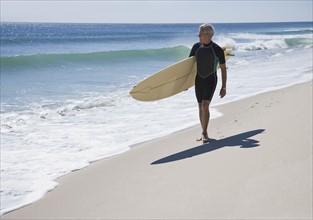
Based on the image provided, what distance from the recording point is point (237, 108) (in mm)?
7121

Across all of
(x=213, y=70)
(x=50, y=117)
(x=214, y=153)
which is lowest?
(x=50, y=117)

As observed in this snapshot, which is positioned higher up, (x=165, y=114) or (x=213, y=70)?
(x=213, y=70)

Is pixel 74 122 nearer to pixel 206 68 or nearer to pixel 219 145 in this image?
pixel 206 68

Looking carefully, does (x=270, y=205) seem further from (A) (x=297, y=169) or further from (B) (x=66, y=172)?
(B) (x=66, y=172)

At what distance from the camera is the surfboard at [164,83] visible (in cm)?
584

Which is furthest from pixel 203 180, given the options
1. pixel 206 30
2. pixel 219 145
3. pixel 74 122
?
pixel 74 122

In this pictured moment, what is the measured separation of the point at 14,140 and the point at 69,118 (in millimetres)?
1601

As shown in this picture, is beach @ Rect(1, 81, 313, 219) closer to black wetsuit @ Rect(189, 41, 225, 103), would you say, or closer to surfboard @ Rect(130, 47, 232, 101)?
black wetsuit @ Rect(189, 41, 225, 103)

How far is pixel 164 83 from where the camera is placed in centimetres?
597

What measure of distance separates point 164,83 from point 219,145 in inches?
65.1

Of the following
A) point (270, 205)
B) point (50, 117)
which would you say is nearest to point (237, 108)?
point (50, 117)

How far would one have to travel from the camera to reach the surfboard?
584 cm

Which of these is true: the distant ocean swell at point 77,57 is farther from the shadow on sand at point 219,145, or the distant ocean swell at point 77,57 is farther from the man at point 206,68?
the shadow on sand at point 219,145

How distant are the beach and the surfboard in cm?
87
